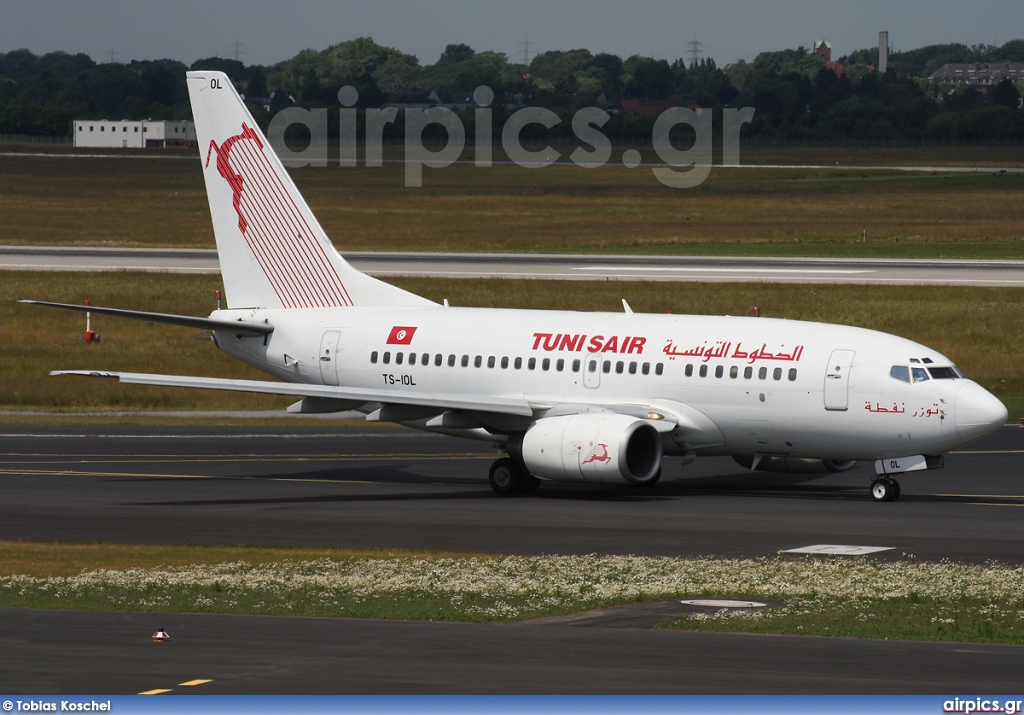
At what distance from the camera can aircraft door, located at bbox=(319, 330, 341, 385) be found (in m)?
43.5

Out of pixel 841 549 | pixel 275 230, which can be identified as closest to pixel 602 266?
pixel 275 230

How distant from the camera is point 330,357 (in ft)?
143

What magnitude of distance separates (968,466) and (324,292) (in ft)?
61.9

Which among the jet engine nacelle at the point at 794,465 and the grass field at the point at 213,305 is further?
the grass field at the point at 213,305

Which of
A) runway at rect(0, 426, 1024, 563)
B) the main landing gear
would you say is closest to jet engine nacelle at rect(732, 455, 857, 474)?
runway at rect(0, 426, 1024, 563)

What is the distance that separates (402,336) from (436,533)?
10528 millimetres

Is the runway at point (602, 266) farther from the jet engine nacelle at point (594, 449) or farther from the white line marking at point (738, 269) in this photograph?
the jet engine nacelle at point (594, 449)

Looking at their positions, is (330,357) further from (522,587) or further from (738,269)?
(738,269)

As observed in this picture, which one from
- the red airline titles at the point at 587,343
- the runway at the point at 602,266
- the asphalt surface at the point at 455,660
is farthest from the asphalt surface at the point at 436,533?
the runway at the point at 602,266

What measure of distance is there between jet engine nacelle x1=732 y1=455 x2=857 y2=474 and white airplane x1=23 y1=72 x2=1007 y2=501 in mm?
52

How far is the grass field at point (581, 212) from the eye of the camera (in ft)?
358

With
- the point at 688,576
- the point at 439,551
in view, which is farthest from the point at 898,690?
the point at 439,551

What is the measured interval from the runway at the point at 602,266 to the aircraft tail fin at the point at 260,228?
37.6 metres

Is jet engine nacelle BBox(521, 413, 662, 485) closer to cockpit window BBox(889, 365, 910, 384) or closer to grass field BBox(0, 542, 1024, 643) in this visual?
cockpit window BBox(889, 365, 910, 384)
